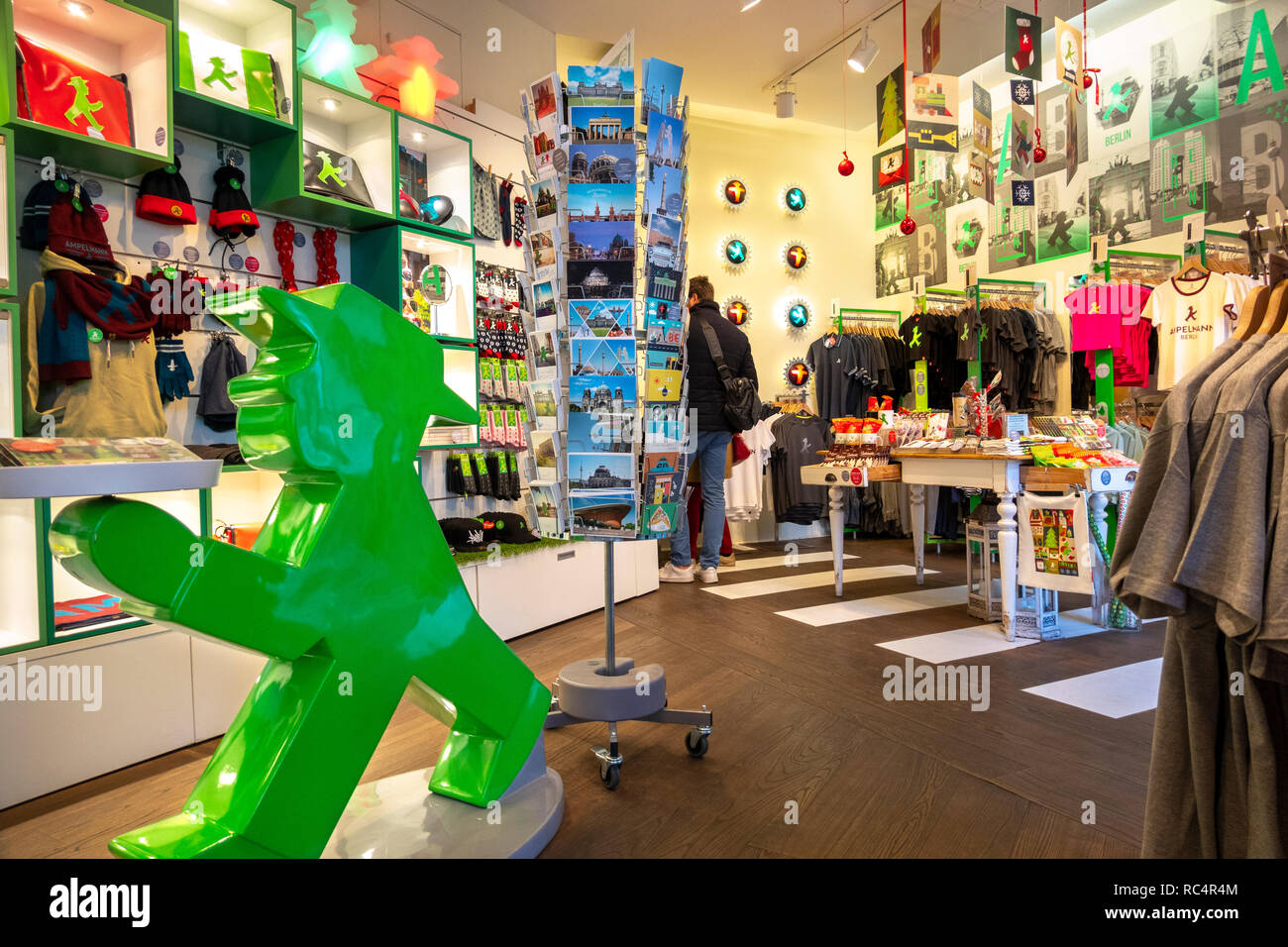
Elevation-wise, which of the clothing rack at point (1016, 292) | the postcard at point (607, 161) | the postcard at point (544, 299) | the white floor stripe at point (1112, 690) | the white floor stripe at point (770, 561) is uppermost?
the clothing rack at point (1016, 292)

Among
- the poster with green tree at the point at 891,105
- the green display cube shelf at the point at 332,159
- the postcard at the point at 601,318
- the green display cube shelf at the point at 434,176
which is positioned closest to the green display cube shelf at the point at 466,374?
the green display cube shelf at the point at 434,176

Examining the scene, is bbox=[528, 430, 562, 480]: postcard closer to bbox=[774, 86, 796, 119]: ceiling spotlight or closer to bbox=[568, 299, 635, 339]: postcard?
bbox=[568, 299, 635, 339]: postcard

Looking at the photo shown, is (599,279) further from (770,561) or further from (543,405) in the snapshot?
(770,561)

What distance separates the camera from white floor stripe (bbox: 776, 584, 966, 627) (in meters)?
4.04

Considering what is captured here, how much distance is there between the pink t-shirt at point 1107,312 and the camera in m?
4.90

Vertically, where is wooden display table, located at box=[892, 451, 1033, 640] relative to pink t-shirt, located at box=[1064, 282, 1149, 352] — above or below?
below

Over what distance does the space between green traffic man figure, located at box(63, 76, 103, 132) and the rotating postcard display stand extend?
1552 millimetres

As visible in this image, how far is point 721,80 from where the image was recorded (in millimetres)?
6496

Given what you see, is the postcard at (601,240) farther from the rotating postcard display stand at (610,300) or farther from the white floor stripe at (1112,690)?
the white floor stripe at (1112,690)

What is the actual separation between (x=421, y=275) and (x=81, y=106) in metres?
1.66

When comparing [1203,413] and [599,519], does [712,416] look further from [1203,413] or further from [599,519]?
[1203,413]

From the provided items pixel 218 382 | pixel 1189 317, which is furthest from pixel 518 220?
pixel 1189 317

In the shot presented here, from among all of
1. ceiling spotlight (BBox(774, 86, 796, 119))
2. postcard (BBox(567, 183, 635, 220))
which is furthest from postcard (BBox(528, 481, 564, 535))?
ceiling spotlight (BBox(774, 86, 796, 119))

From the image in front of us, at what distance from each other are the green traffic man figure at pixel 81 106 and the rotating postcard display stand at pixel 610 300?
1552 mm
